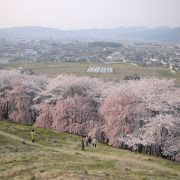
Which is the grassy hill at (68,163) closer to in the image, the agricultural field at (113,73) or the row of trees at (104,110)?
the row of trees at (104,110)

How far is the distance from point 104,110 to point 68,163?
67.7 feet

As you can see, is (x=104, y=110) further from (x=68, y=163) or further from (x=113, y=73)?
(x=113, y=73)

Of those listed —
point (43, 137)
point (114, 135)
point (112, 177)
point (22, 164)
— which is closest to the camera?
point (112, 177)

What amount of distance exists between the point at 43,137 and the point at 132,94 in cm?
1342

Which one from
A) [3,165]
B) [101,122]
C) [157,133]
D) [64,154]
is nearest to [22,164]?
[3,165]

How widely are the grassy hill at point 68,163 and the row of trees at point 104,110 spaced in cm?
880

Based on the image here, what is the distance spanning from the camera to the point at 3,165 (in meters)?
23.4

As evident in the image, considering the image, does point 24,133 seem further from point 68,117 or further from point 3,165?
point 3,165

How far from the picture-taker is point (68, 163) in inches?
984

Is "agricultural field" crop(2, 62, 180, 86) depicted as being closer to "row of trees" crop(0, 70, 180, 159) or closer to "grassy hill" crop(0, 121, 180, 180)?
"row of trees" crop(0, 70, 180, 159)

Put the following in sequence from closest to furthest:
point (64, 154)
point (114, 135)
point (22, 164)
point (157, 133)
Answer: point (22, 164) < point (64, 154) < point (157, 133) < point (114, 135)

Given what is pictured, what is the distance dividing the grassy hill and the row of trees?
28.9 feet

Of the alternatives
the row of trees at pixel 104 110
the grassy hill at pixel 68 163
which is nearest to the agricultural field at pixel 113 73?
the row of trees at pixel 104 110

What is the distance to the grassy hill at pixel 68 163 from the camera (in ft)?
72.1
